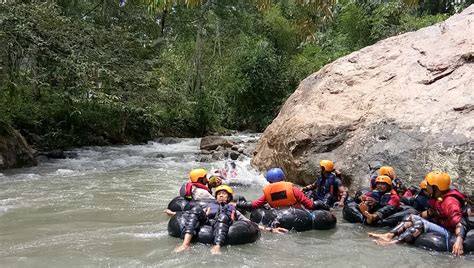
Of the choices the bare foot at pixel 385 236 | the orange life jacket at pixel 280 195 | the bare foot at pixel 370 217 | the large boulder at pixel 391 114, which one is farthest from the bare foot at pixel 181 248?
the large boulder at pixel 391 114

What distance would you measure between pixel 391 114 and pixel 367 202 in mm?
2511

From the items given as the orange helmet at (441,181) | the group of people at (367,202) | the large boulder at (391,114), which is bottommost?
the group of people at (367,202)

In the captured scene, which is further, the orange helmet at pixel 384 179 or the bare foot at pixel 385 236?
the orange helmet at pixel 384 179

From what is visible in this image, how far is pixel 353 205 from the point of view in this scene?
690cm

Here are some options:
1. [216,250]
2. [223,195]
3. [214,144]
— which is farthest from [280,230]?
[214,144]

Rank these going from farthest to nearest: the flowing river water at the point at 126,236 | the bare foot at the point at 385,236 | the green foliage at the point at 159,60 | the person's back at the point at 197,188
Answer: the green foliage at the point at 159,60
the person's back at the point at 197,188
the bare foot at the point at 385,236
the flowing river water at the point at 126,236

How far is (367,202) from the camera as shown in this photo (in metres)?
6.66

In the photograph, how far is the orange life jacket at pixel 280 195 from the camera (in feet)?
21.3

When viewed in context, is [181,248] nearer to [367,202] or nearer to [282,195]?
[282,195]

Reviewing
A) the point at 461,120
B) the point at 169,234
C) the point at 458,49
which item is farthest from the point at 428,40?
the point at 169,234

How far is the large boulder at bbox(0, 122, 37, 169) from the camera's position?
11.5m

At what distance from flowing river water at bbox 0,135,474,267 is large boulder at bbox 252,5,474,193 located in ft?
3.91

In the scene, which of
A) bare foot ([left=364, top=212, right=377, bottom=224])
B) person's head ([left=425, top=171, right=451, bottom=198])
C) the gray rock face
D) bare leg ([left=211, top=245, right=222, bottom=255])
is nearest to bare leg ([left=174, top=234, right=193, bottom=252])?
bare leg ([left=211, top=245, right=222, bottom=255])

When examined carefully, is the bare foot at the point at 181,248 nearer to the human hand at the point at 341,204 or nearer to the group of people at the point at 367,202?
the group of people at the point at 367,202
